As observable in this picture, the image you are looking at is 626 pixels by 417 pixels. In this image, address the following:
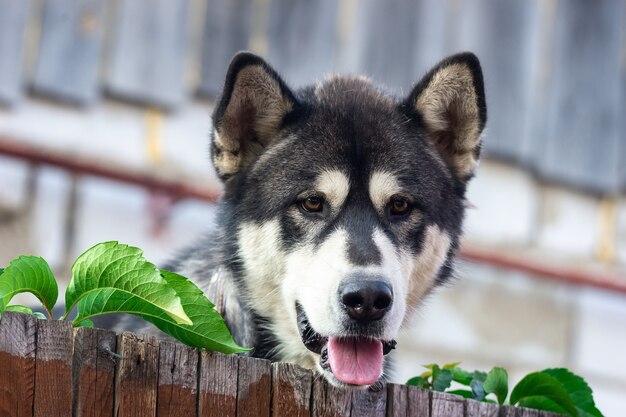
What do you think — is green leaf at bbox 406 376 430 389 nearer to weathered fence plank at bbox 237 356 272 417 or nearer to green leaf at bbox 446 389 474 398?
green leaf at bbox 446 389 474 398

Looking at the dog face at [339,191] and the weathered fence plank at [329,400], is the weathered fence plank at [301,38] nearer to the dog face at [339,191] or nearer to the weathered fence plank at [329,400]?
the dog face at [339,191]

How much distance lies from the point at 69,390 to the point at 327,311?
1.24 metres

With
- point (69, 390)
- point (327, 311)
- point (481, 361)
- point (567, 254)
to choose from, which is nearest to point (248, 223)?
point (327, 311)

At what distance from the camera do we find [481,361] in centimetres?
952

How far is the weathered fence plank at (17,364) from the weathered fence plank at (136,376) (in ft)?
0.72

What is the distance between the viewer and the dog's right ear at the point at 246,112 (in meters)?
4.29

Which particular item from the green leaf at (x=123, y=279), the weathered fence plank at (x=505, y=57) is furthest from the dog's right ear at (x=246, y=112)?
the weathered fence plank at (x=505, y=57)

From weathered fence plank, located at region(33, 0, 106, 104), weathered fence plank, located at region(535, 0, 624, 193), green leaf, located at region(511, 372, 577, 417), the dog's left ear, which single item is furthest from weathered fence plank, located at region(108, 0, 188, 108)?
green leaf, located at region(511, 372, 577, 417)

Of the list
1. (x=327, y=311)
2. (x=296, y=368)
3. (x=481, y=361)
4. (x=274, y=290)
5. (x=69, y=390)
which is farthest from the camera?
(x=481, y=361)

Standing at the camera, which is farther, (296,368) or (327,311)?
(327,311)

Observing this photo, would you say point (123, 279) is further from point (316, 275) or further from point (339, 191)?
point (339, 191)

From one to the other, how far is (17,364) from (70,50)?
6.20 meters

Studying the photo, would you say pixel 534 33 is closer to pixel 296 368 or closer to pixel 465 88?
pixel 465 88

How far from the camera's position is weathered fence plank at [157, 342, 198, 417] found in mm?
2855
